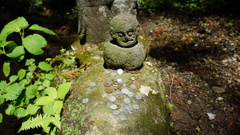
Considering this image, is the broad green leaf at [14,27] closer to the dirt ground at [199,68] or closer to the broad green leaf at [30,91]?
the broad green leaf at [30,91]

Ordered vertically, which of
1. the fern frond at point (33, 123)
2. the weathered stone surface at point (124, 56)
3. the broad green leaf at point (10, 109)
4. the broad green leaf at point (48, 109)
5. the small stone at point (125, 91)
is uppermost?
the weathered stone surface at point (124, 56)

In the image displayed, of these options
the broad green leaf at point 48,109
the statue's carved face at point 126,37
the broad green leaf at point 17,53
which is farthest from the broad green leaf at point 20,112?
the statue's carved face at point 126,37

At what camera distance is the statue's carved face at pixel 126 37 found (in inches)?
105

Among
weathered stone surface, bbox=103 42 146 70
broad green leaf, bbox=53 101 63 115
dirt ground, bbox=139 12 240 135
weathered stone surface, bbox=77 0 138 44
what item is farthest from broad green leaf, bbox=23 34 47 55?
dirt ground, bbox=139 12 240 135

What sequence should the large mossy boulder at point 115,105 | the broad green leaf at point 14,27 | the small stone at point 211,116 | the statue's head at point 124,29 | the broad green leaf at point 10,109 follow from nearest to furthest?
the large mossy boulder at point 115,105, the broad green leaf at point 14,27, the broad green leaf at point 10,109, the statue's head at point 124,29, the small stone at point 211,116

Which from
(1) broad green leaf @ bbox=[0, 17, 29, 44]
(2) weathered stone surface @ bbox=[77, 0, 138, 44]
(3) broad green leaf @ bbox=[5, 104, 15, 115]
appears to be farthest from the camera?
(2) weathered stone surface @ bbox=[77, 0, 138, 44]

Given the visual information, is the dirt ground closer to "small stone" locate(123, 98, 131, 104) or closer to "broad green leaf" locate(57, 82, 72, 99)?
"small stone" locate(123, 98, 131, 104)

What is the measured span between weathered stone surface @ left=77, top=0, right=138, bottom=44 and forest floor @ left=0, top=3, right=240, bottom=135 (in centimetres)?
102

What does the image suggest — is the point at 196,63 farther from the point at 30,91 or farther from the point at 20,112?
the point at 20,112

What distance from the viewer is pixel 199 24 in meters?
5.90

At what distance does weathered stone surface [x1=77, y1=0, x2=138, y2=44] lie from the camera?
3578mm

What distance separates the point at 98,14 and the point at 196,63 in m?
2.52

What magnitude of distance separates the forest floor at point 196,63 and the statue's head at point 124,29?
4.91ft

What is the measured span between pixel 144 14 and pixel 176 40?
218 cm
